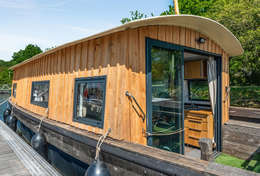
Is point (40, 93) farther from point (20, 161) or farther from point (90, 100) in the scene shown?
point (90, 100)

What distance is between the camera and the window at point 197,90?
6.98 meters

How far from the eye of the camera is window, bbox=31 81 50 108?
5.69 metres

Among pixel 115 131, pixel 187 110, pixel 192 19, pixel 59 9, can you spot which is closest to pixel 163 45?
pixel 192 19

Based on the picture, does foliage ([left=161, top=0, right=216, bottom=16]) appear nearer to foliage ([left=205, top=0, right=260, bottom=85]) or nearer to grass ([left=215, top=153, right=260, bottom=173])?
foliage ([left=205, top=0, right=260, bottom=85])

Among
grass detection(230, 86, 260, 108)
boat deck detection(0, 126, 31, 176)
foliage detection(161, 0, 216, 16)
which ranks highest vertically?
foliage detection(161, 0, 216, 16)

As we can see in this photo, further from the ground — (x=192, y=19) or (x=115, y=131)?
(x=192, y=19)

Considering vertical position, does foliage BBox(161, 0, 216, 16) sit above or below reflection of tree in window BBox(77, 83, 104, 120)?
above

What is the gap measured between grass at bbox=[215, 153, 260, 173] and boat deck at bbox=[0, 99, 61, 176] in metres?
4.40

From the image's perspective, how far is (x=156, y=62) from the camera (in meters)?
3.27

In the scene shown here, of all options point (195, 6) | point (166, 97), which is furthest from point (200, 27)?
point (195, 6)

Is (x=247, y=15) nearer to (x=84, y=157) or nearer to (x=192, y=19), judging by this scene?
(x=192, y=19)

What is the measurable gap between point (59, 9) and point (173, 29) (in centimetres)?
605

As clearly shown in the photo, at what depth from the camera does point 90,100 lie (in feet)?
12.1

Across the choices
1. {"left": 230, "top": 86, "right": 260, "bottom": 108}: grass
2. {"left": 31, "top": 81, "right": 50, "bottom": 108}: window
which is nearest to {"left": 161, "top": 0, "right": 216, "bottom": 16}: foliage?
{"left": 230, "top": 86, "right": 260, "bottom": 108}: grass
